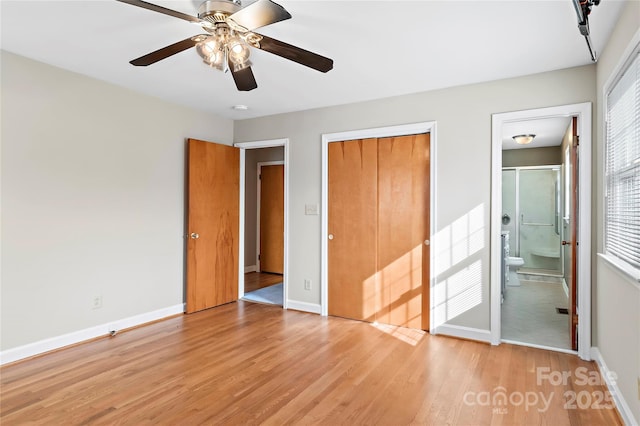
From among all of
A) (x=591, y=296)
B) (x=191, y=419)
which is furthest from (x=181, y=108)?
(x=591, y=296)

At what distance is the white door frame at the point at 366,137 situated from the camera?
12.2 ft

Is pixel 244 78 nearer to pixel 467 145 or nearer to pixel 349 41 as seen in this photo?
pixel 349 41

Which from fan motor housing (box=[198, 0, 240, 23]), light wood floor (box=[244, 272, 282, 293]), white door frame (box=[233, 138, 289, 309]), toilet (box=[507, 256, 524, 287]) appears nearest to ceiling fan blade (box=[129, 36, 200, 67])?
fan motor housing (box=[198, 0, 240, 23])

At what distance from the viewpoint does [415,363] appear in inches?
117

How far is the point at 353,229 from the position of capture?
423cm

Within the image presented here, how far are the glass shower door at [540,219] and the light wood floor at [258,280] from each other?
4935mm

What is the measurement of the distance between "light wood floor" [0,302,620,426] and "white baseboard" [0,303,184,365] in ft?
0.27

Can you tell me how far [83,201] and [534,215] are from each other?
7.53m

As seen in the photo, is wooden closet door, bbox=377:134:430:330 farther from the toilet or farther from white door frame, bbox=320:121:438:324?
the toilet

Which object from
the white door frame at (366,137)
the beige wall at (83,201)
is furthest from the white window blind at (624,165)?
the beige wall at (83,201)

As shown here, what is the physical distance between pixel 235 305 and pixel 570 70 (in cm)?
435

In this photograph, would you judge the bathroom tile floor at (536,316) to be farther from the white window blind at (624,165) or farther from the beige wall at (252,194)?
the beige wall at (252,194)

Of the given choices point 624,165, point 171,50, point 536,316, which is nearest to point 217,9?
point 171,50

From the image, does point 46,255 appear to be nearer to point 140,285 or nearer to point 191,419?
point 140,285
